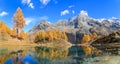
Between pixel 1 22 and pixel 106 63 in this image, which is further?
pixel 1 22

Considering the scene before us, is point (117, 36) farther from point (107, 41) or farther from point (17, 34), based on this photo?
point (17, 34)

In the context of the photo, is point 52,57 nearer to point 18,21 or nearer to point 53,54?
point 53,54

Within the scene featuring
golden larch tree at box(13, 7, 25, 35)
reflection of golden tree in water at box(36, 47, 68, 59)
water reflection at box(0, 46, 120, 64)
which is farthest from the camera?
golden larch tree at box(13, 7, 25, 35)

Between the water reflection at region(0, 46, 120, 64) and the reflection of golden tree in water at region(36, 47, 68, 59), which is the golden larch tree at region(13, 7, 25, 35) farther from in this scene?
the water reflection at region(0, 46, 120, 64)

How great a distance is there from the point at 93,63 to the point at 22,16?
134 meters

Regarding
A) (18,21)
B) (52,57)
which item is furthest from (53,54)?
(18,21)

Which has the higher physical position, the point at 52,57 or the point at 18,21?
the point at 18,21

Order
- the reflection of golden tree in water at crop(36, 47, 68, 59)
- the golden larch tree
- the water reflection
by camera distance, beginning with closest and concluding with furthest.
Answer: the water reflection
the reflection of golden tree in water at crop(36, 47, 68, 59)
the golden larch tree

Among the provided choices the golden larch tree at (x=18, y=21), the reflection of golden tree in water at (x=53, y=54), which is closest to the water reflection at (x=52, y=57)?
the reflection of golden tree in water at (x=53, y=54)

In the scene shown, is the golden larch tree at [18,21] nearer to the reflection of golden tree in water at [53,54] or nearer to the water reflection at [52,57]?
the reflection of golden tree in water at [53,54]

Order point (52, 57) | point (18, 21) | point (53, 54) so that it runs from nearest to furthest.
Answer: point (52, 57) → point (53, 54) → point (18, 21)

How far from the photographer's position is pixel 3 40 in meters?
147

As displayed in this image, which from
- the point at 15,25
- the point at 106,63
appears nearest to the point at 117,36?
the point at 15,25

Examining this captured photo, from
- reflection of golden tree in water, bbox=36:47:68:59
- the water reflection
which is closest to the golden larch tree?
reflection of golden tree in water, bbox=36:47:68:59
